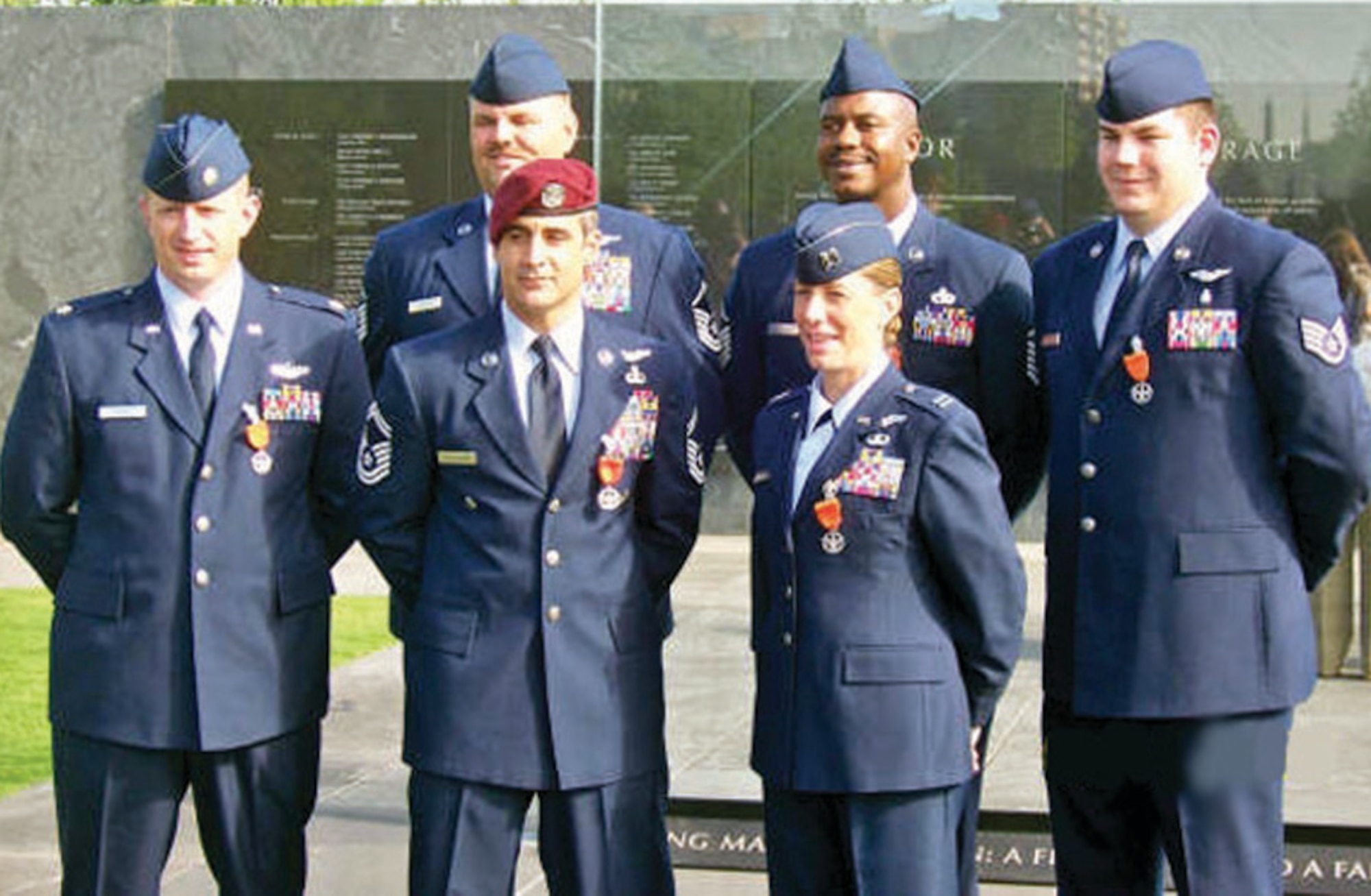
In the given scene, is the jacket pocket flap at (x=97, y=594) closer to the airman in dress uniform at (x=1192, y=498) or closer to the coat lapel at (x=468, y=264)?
the coat lapel at (x=468, y=264)

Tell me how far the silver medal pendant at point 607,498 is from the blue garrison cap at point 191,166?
2.92 ft

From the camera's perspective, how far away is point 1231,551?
3.75 m

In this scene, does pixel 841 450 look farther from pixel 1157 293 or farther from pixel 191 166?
pixel 191 166

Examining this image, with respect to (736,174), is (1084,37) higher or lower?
higher

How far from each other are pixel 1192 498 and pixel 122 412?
1.86 meters

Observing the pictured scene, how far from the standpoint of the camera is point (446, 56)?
13266mm

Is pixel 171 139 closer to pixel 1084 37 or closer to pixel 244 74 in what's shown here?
pixel 1084 37

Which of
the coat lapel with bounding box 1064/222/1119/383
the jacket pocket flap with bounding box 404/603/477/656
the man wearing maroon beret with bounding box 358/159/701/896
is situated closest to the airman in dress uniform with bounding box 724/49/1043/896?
the coat lapel with bounding box 1064/222/1119/383

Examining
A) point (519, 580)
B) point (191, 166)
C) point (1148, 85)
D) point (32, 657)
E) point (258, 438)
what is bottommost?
point (32, 657)

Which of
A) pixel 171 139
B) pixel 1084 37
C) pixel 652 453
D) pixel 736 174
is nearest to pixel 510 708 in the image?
pixel 652 453

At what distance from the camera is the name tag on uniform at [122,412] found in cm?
402

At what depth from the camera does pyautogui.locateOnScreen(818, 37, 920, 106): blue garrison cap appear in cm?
430

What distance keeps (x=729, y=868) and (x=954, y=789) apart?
5.76ft

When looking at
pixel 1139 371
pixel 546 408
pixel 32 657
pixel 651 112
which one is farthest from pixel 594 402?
pixel 32 657
